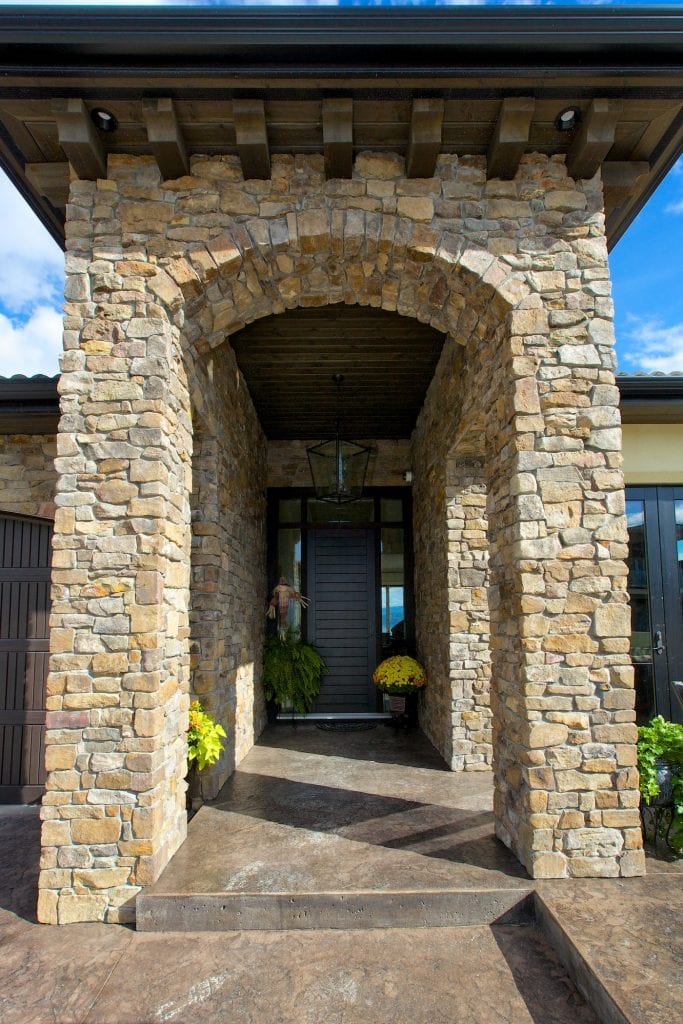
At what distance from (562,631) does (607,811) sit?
0.92m

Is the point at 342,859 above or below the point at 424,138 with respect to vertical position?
below

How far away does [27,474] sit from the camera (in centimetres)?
519

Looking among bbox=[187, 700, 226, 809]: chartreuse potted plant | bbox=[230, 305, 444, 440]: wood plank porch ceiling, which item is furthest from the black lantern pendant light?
bbox=[187, 700, 226, 809]: chartreuse potted plant

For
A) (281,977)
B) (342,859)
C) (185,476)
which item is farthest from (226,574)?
(281,977)

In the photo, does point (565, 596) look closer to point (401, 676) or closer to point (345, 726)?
point (401, 676)

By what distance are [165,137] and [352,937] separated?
4079 mm

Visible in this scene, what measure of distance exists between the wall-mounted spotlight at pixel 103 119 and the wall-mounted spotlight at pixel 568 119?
2.35 m

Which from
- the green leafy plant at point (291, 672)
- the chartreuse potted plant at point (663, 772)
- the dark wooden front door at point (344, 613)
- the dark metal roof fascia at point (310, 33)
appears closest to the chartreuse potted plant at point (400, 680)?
the dark wooden front door at point (344, 613)

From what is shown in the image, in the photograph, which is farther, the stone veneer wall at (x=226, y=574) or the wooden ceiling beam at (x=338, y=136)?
the stone veneer wall at (x=226, y=574)

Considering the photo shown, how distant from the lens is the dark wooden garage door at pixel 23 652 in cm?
490

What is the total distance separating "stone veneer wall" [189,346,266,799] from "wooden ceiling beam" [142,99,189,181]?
1433mm

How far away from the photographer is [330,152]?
130 inches

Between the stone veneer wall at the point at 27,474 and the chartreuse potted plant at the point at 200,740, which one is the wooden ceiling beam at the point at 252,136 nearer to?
the stone veneer wall at the point at 27,474

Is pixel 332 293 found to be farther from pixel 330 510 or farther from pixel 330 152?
pixel 330 510
